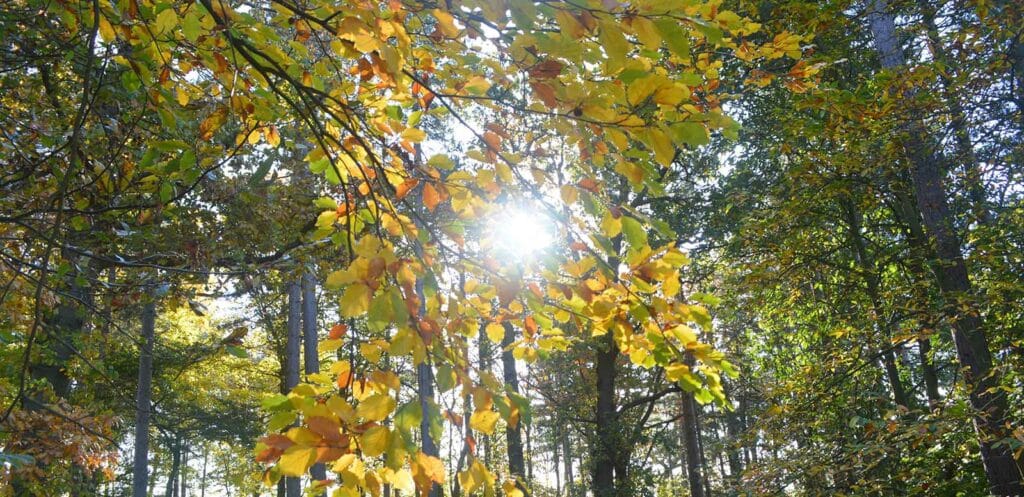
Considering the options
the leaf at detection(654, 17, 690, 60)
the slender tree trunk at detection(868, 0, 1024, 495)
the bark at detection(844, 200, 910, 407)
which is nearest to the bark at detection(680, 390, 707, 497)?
the bark at detection(844, 200, 910, 407)

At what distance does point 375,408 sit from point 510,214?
2.18 feet

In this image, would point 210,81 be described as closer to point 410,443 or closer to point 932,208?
point 410,443

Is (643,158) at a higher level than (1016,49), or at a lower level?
lower

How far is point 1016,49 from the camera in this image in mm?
3537

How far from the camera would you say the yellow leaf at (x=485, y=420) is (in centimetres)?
106

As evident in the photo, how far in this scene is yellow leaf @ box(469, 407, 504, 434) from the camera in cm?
106

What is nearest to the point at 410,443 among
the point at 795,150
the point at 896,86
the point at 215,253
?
the point at 215,253

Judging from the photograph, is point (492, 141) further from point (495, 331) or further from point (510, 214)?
point (495, 331)

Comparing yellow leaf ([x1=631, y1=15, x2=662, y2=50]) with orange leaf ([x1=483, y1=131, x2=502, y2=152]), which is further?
orange leaf ([x1=483, y1=131, x2=502, y2=152])

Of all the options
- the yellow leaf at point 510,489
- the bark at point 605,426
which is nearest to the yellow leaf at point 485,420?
the yellow leaf at point 510,489

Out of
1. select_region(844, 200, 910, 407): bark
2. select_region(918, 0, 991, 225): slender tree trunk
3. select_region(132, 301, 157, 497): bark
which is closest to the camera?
select_region(918, 0, 991, 225): slender tree trunk

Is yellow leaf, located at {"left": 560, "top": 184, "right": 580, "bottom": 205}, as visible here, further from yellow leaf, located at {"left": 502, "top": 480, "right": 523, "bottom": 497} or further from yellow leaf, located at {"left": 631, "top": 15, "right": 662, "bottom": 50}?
yellow leaf, located at {"left": 502, "top": 480, "right": 523, "bottom": 497}

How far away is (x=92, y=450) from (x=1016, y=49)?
641 centimetres

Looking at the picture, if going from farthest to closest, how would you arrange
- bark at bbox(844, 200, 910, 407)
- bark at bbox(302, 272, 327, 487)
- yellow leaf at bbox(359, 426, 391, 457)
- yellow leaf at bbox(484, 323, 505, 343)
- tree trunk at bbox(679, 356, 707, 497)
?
1. tree trunk at bbox(679, 356, 707, 497)
2. bark at bbox(302, 272, 327, 487)
3. bark at bbox(844, 200, 910, 407)
4. yellow leaf at bbox(484, 323, 505, 343)
5. yellow leaf at bbox(359, 426, 391, 457)
